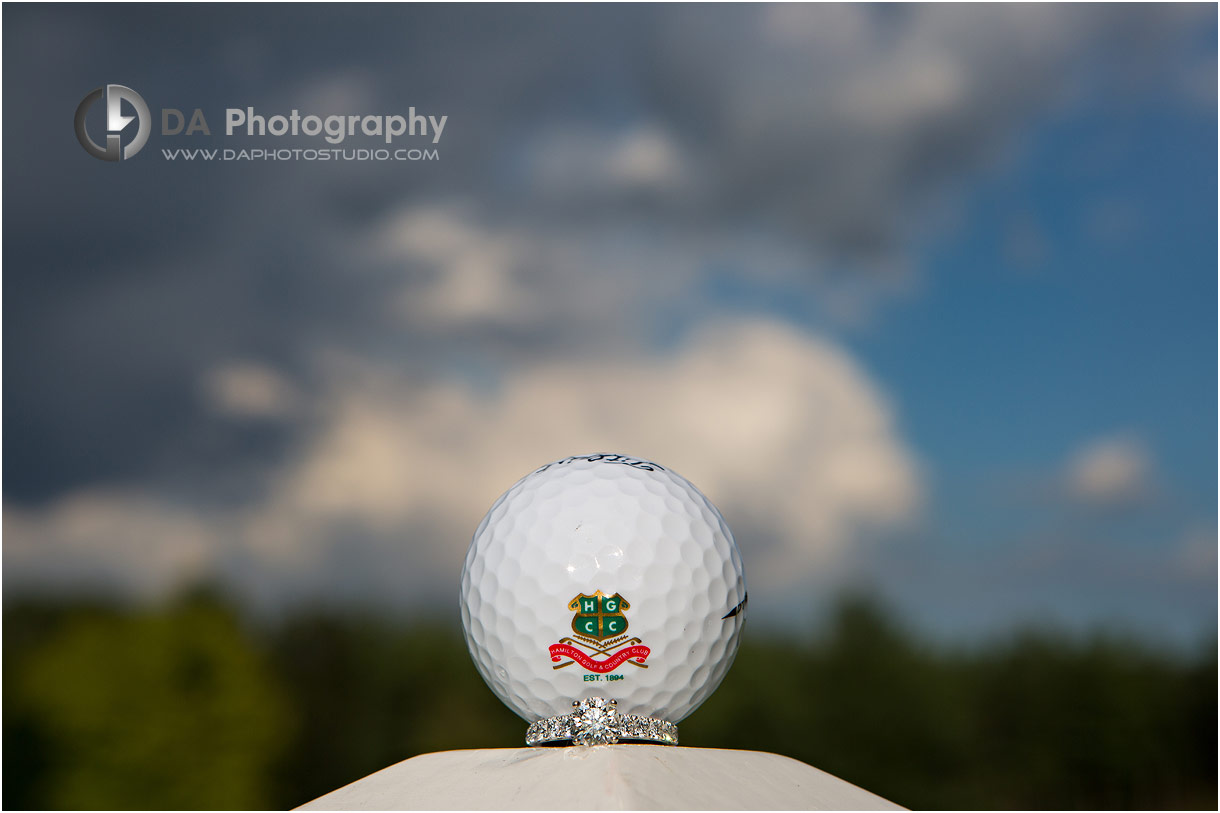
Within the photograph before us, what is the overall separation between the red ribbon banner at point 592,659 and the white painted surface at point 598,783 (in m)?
0.36

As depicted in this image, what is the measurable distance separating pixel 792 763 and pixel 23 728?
11553 millimetres

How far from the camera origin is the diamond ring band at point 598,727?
4.34 metres

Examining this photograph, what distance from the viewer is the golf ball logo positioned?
14.1 feet

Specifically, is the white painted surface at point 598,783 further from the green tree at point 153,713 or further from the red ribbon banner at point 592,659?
the green tree at point 153,713

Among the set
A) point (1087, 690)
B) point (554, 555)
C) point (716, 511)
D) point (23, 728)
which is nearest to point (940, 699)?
point (1087, 690)

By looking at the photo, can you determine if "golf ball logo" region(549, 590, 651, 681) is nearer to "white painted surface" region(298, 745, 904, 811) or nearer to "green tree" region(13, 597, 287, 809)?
"white painted surface" region(298, 745, 904, 811)

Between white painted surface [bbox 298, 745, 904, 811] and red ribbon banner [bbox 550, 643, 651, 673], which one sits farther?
red ribbon banner [bbox 550, 643, 651, 673]

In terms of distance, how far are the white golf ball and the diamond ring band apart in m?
0.06

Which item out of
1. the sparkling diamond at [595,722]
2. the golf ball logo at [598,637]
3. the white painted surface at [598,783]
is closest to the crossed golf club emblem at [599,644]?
the golf ball logo at [598,637]

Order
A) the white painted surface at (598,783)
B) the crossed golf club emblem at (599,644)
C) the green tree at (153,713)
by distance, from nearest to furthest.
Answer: the white painted surface at (598,783), the crossed golf club emblem at (599,644), the green tree at (153,713)

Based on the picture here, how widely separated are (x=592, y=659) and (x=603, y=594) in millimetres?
308

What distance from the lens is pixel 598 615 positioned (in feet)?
14.2

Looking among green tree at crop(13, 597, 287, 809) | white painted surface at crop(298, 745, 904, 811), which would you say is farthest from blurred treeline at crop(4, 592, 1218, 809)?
white painted surface at crop(298, 745, 904, 811)

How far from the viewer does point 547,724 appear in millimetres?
4480
